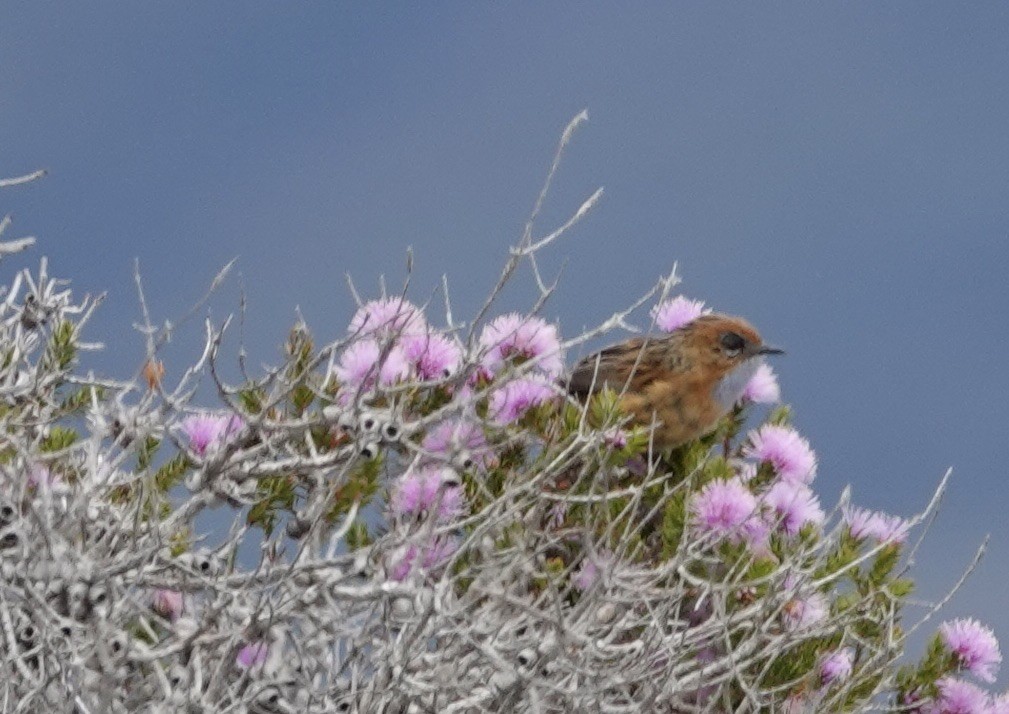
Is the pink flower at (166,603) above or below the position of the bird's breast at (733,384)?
below

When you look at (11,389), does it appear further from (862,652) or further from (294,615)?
(862,652)

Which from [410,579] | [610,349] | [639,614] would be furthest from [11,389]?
[610,349]

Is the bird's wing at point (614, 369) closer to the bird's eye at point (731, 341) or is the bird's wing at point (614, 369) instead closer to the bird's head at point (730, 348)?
the bird's head at point (730, 348)

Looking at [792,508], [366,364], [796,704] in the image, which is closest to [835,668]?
[796,704]

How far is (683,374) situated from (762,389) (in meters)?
0.48

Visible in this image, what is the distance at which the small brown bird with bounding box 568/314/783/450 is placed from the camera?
Result: 725 centimetres

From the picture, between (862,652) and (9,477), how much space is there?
3412 millimetres

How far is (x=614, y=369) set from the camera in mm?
7305

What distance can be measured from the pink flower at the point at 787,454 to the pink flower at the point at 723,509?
0.64 m

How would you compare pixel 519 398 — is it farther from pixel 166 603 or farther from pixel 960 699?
pixel 960 699

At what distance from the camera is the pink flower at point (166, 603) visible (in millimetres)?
5965

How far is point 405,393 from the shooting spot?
5719 mm

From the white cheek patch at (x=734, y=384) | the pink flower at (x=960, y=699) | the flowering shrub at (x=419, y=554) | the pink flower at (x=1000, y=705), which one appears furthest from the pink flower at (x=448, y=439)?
the pink flower at (x=1000, y=705)

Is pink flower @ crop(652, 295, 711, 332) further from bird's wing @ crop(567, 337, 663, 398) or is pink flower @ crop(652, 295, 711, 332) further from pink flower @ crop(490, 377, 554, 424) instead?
pink flower @ crop(490, 377, 554, 424)
